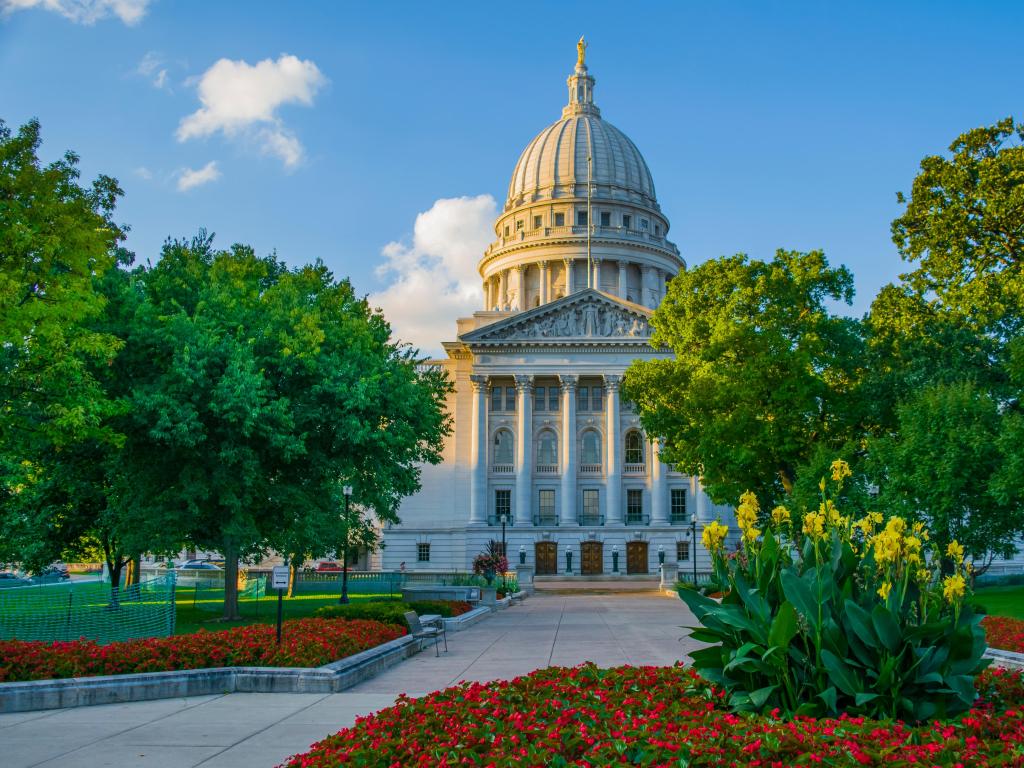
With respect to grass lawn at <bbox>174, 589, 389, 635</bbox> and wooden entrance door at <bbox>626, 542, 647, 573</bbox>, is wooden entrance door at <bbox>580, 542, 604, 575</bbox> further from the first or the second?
grass lawn at <bbox>174, 589, 389, 635</bbox>

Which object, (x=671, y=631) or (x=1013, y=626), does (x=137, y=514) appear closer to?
(x=671, y=631)

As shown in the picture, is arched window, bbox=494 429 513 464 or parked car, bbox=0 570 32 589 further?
arched window, bbox=494 429 513 464

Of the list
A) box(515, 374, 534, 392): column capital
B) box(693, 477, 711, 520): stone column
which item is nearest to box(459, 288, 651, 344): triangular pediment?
box(515, 374, 534, 392): column capital

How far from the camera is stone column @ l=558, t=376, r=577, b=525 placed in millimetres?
72312

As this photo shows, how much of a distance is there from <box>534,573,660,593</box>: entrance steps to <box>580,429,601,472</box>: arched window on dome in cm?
833

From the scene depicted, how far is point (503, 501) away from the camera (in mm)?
74438

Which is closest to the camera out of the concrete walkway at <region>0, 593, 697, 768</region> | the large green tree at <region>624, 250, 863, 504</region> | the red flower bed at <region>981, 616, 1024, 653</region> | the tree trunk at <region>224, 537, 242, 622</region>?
the concrete walkway at <region>0, 593, 697, 768</region>

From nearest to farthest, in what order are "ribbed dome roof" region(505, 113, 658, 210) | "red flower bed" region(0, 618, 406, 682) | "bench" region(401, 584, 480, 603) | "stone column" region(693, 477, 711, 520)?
"red flower bed" region(0, 618, 406, 682) → "bench" region(401, 584, 480, 603) → "stone column" region(693, 477, 711, 520) → "ribbed dome roof" region(505, 113, 658, 210)

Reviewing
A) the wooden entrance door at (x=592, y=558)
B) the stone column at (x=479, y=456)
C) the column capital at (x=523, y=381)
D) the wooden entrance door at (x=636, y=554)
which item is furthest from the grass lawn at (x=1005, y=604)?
the stone column at (x=479, y=456)

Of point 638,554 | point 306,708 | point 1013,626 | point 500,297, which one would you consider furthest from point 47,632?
point 500,297

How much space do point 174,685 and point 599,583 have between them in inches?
2099

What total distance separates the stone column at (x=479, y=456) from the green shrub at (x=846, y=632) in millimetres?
62378

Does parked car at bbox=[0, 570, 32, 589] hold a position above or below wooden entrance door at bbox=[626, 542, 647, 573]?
below

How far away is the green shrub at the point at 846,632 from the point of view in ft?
31.2
